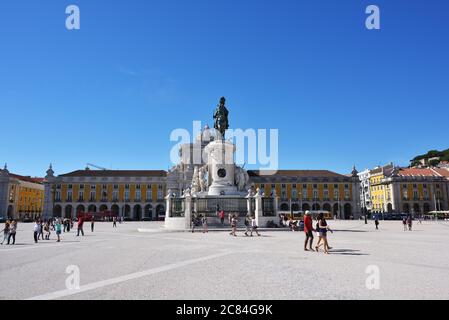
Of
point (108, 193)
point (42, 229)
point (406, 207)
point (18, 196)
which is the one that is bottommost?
point (42, 229)

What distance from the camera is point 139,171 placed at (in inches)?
3479

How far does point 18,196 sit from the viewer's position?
82.9 m

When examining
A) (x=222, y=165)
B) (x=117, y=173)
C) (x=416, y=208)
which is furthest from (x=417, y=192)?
(x=117, y=173)

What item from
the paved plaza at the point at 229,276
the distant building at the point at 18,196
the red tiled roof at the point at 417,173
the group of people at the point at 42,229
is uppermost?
the red tiled roof at the point at 417,173

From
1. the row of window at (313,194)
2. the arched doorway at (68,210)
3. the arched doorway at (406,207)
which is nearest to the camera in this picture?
the arched doorway at (406,207)

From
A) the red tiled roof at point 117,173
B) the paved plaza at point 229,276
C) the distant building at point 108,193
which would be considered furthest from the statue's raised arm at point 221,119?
the red tiled roof at point 117,173

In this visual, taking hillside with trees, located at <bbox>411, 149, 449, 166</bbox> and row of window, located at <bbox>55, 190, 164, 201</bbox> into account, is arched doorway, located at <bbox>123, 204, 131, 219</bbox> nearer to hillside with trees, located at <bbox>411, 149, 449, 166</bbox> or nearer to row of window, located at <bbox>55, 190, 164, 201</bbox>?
row of window, located at <bbox>55, 190, 164, 201</bbox>

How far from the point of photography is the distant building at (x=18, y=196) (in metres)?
77.2

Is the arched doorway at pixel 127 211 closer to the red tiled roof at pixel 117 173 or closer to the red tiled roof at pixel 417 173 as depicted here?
the red tiled roof at pixel 117 173

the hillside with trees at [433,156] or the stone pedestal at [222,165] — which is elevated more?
the hillside with trees at [433,156]

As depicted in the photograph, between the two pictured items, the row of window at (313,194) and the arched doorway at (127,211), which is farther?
the row of window at (313,194)

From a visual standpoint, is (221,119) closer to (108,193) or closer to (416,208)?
(108,193)

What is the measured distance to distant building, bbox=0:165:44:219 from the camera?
3039 inches

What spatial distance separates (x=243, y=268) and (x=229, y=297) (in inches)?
110
